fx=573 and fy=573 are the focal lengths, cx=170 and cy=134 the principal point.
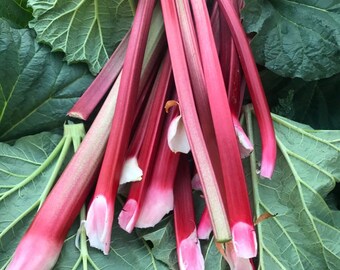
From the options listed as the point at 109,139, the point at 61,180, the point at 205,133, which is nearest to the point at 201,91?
the point at 205,133

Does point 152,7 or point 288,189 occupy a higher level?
point 152,7

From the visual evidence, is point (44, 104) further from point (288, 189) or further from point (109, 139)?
point (288, 189)

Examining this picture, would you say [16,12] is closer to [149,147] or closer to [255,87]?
[149,147]

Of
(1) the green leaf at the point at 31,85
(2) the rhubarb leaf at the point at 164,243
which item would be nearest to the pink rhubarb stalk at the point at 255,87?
(2) the rhubarb leaf at the point at 164,243

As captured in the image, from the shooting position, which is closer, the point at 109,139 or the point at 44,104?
the point at 109,139

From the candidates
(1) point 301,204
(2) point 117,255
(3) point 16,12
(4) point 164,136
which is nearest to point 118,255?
(2) point 117,255

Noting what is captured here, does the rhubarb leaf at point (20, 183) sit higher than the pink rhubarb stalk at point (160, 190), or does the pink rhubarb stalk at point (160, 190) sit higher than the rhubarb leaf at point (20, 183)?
the pink rhubarb stalk at point (160, 190)

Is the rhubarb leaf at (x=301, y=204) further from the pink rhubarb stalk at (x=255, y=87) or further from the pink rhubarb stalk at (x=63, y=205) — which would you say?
the pink rhubarb stalk at (x=63, y=205)
